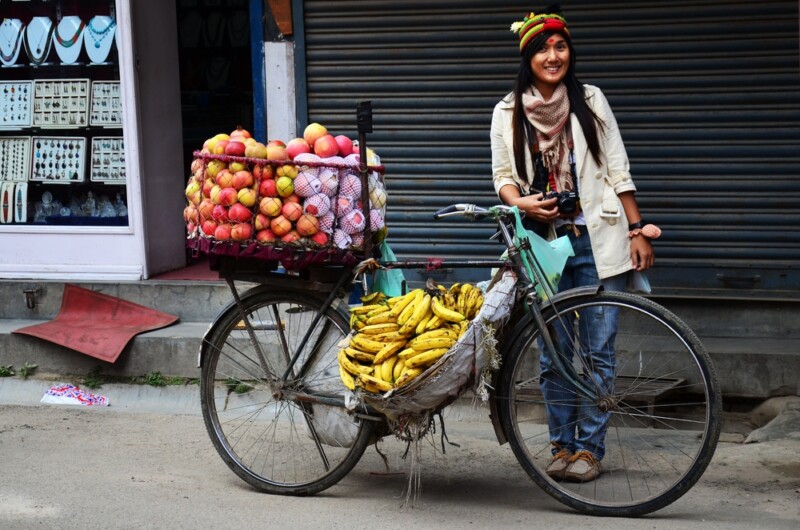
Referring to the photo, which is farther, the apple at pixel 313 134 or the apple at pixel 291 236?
the apple at pixel 313 134

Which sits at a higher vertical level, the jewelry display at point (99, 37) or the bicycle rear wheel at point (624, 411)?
the jewelry display at point (99, 37)

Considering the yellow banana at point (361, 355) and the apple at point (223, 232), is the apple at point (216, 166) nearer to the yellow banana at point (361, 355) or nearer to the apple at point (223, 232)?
the apple at point (223, 232)

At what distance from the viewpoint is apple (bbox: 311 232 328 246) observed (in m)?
4.29

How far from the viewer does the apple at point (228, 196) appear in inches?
168

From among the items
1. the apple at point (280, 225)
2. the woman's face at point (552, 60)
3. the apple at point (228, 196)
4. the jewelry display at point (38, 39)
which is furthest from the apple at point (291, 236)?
the jewelry display at point (38, 39)

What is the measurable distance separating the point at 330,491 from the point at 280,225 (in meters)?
1.28

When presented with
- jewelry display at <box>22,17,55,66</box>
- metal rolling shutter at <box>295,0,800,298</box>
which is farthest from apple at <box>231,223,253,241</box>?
jewelry display at <box>22,17,55,66</box>

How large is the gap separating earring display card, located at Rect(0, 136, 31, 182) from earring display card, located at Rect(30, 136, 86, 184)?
46 millimetres

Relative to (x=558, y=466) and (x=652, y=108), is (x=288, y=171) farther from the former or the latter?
(x=652, y=108)

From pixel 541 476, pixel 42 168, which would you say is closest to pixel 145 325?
pixel 42 168

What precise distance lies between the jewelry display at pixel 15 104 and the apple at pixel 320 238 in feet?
14.3

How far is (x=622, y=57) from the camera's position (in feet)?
21.3

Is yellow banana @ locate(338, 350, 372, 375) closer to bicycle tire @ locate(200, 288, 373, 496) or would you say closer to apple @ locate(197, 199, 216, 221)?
bicycle tire @ locate(200, 288, 373, 496)

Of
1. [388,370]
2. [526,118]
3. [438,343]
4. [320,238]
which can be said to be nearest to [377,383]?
[388,370]
